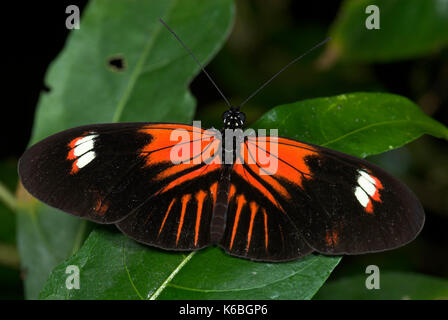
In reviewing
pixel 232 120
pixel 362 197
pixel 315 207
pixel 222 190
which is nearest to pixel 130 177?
pixel 222 190

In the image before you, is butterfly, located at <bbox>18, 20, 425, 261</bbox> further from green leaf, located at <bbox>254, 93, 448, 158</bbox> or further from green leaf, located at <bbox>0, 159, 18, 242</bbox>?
green leaf, located at <bbox>0, 159, 18, 242</bbox>

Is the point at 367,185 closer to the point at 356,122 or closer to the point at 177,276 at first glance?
the point at 356,122

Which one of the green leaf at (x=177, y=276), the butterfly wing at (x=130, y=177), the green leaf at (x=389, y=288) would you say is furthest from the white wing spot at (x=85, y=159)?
the green leaf at (x=389, y=288)

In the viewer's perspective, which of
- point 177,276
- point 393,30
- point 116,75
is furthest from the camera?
point 393,30

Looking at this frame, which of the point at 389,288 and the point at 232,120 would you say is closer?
the point at 232,120

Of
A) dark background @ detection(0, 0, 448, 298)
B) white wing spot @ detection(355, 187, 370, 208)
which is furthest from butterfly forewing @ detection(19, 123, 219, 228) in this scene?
dark background @ detection(0, 0, 448, 298)

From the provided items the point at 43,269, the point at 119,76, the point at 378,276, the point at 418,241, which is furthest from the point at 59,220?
the point at 418,241

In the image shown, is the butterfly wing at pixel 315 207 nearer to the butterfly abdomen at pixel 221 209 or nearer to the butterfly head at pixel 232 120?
the butterfly abdomen at pixel 221 209
